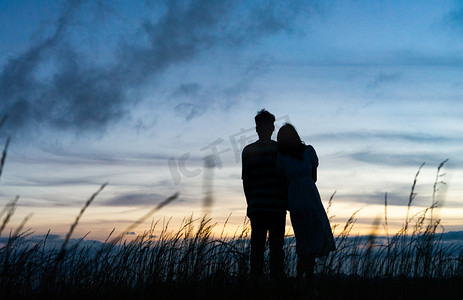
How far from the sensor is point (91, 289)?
3.95 meters

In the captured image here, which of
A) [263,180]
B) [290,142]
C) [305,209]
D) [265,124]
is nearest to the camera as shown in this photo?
[305,209]

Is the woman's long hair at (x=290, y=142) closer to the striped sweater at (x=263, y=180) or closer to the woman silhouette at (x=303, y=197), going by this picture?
the woman silhouette at (x=303, y=197)

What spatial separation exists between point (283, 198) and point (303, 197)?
11.4 inches

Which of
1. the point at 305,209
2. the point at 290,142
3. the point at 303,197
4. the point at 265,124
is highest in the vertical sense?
the point at 265,124

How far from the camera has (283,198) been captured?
4754 millimetres

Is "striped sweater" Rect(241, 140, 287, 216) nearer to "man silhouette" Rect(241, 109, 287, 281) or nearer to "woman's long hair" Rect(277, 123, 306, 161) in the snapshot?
"man silhouette" Rect(241, 109, 287, 281)

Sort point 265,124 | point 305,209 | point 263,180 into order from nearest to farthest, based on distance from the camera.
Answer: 1. point 305,209
2. point 263,180
3. point 265,124

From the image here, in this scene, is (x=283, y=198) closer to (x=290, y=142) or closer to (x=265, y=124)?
(x=290, y=142)

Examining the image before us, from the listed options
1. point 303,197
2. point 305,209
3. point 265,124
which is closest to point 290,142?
point 265,124

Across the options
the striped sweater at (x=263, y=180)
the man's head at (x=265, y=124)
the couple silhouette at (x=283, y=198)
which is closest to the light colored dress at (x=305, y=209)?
the couple silhouette at (x=283, y=198)

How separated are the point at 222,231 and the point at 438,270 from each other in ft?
7.68

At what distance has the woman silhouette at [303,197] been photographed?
4.48 m

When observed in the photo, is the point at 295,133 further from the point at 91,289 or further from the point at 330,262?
the point at 91,289

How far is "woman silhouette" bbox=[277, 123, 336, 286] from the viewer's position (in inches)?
176
